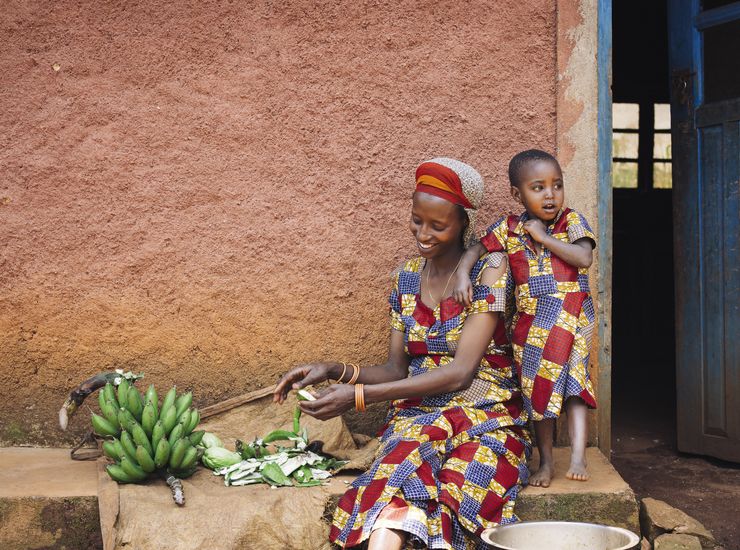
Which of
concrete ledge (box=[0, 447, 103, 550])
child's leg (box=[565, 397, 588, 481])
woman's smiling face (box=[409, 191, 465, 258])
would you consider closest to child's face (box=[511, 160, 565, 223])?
woman's smiling face (box=[409, 191, 465, 258])

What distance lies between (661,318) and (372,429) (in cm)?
609

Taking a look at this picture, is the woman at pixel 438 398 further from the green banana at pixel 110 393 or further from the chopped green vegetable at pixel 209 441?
the green banana at pixel 110 393

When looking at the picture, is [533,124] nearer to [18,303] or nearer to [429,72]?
[429,72]

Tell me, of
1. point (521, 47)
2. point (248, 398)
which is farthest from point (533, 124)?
point (248, 398)

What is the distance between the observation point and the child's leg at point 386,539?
2715 mm

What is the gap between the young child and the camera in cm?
325

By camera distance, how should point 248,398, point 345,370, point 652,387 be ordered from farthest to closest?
point 652,387 → point 248,398 → point 345,370

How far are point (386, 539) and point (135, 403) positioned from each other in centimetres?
121

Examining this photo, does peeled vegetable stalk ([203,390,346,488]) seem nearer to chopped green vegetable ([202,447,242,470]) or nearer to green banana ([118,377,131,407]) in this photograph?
chopped green vegetable ([202,447,242,470])

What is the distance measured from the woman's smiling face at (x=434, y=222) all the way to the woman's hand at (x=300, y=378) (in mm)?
587

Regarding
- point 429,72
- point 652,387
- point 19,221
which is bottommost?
point 652,387

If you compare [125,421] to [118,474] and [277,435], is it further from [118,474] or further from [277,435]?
[277,435]

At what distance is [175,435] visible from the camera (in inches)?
127

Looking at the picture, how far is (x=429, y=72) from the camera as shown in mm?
3941
